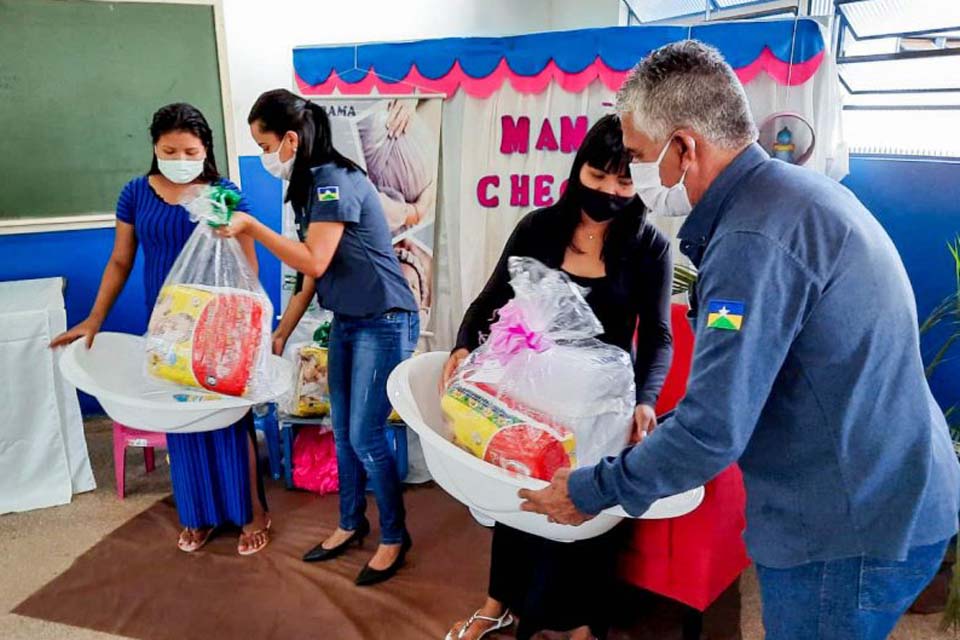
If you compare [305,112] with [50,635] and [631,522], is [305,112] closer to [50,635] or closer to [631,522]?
[631,522]

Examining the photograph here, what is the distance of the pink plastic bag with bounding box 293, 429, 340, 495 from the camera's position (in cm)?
Result: 265

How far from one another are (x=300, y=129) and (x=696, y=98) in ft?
3.80

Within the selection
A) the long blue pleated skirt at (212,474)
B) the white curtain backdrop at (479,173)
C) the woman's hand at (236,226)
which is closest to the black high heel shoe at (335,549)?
the long blue pleated skirt at (212,474)

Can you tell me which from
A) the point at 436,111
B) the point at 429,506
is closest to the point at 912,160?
the point at 436,111

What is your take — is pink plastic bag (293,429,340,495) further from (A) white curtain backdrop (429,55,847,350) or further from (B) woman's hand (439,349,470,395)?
(B) woman's hand (439,349,470,395)

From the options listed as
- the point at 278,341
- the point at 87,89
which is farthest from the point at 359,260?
the point at 87,89

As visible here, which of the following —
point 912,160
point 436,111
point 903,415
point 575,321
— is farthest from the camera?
point 436,111

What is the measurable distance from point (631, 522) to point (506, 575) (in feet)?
1.15

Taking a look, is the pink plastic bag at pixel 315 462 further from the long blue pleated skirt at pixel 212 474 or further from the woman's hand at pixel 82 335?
the woman's hand at pixel 82 335

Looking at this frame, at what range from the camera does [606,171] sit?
4.77 feet

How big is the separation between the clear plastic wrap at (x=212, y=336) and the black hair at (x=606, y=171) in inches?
32.5

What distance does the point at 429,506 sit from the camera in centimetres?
257

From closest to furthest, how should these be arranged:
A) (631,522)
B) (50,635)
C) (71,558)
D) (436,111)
Answer: (631,522) < (50,635) < (71,558) < (436,111)

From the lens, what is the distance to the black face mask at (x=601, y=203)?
57.9 inches
